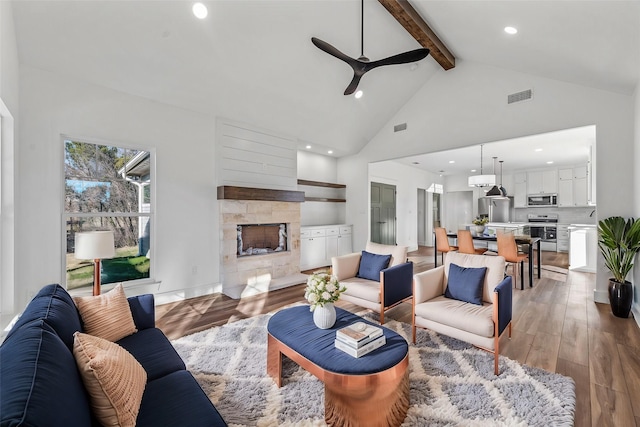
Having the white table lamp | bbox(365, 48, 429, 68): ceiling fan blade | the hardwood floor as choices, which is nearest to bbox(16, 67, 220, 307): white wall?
the hardwood floor

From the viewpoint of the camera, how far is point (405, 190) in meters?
9.08

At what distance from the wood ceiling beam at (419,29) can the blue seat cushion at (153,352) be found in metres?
4.20

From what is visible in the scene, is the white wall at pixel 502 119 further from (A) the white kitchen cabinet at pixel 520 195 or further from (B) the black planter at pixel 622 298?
(A) the white kitchen cabinet at pixel 520 195

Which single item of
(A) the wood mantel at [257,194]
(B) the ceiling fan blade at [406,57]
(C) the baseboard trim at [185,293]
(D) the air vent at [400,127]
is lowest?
(C) the baseboard trim at [185,293]

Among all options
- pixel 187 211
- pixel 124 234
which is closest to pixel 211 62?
pixel 187 211

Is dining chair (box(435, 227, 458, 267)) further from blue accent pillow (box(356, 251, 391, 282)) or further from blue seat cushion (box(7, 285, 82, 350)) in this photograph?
blue seat cushion (box(7, 285, 82, 350))

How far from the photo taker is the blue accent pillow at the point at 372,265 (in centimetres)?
383

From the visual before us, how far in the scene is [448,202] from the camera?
11.0 metres

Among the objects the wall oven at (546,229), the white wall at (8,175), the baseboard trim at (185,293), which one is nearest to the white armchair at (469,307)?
the baseboard trim at (185,293)

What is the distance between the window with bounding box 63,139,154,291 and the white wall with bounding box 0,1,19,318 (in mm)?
563

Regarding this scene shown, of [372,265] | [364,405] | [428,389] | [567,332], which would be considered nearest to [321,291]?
[364,405]

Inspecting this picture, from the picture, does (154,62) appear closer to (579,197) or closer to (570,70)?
(570,70)

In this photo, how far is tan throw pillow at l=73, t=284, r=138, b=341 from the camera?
200cm

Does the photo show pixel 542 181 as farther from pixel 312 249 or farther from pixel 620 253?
pixel 312 249
